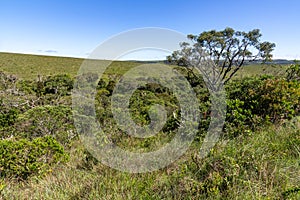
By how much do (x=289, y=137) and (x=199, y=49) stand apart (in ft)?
63.6

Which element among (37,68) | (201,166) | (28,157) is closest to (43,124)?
(28,157)

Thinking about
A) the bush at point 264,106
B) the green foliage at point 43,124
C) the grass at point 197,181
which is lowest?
the green foliage at point 43,124

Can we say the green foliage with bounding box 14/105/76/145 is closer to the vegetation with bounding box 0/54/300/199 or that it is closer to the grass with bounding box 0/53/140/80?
the vegetation with bounding box 0/54/300/199

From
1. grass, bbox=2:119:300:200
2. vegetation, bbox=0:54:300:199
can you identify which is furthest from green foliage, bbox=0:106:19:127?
grass, bbox=2:119:300:200

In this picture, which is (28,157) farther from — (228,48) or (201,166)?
(228,48)

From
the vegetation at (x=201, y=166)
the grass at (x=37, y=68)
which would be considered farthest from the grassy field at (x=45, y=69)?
the vegetation at (x=201, y=166)

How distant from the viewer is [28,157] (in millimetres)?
3717

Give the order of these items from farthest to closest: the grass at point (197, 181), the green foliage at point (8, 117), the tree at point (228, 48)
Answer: the tree at point (228, 48), the green foliage at point (8, 117), the grass at point (197, 181)

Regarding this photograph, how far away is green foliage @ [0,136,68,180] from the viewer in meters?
3.60

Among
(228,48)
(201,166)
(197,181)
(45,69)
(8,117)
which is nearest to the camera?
(197,181)

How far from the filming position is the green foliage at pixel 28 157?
360cm

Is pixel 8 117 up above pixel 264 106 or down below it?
below

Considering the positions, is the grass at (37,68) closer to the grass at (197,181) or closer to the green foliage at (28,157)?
the green foliage at (28,157)

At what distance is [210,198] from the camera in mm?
2141
